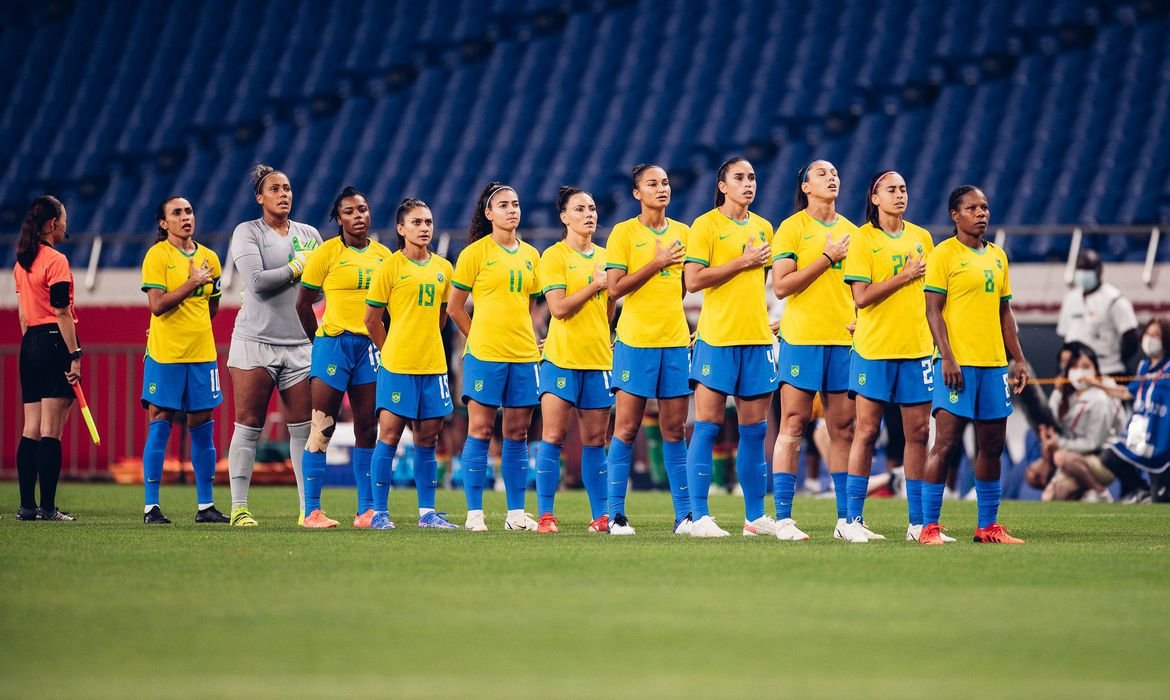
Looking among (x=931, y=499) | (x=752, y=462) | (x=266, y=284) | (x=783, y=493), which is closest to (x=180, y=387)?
(x=266, y=284)

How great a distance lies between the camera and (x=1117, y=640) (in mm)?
5398

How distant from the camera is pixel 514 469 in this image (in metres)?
9.88

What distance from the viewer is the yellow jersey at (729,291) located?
930cm

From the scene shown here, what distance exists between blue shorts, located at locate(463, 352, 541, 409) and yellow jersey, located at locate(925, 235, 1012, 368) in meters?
2.35

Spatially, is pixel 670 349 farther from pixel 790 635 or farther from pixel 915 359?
pixel 790 635

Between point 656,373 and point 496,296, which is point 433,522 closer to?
point 496,296

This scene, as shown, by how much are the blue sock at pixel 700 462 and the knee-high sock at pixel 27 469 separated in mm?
4141

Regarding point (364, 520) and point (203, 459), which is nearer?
point (364, 520)

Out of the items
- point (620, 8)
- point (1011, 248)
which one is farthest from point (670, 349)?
point (620, 8)

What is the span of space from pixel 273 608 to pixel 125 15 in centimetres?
2252

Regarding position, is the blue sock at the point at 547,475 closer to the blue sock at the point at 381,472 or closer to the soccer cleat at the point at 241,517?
the blue sock at the point at 381,472

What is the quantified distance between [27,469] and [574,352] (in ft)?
11.8

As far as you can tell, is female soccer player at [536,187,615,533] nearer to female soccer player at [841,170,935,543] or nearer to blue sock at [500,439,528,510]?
blue sock at [500,439,528,510]

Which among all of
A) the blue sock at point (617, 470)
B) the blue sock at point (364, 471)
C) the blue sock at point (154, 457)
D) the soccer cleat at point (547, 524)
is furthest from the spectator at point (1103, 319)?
the blue sock at point (154, 457)
